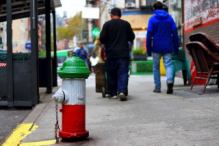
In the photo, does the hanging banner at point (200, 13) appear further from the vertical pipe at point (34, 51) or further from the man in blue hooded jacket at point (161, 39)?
the vertical pipe at point (34, 51)

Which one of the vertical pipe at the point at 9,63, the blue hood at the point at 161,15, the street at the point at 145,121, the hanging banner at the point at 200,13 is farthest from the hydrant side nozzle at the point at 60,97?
the hanging banner at the point at 200,13

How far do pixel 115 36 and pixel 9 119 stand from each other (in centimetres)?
274

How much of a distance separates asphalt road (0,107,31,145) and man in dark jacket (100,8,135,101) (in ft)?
5.81

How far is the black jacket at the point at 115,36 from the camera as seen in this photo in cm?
808

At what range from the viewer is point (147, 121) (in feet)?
17.9

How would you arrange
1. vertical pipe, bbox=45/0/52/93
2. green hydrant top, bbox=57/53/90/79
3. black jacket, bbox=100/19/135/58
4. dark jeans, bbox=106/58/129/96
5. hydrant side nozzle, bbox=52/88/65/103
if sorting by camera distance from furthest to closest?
vertical pipe, bbox=45/0/52/93, black jacket, bbox=100/19/135/58, dark jeans, bbox=106/58/129/96, green hydrant top, bbox=57/53/90/79, hydrant side nozzle, bbox=52/88/65/103

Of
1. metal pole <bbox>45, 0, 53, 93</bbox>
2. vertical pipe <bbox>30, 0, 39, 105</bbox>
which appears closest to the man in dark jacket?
vertical pipe <bbox>30, 0, 39, 105</bbox>

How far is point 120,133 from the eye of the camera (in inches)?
188

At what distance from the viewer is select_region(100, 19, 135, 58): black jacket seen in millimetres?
8078

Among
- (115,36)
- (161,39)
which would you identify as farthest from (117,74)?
(161,39)

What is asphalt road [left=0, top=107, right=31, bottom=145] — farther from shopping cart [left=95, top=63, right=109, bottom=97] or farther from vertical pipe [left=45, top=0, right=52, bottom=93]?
vertical pipe [left=45, top=0, right=52, bottom=93]

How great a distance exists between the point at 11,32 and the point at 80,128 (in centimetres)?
377

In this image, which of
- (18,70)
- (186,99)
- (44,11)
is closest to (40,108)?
(18,70)

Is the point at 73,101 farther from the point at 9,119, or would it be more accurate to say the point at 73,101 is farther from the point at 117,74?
the point at 117,74
